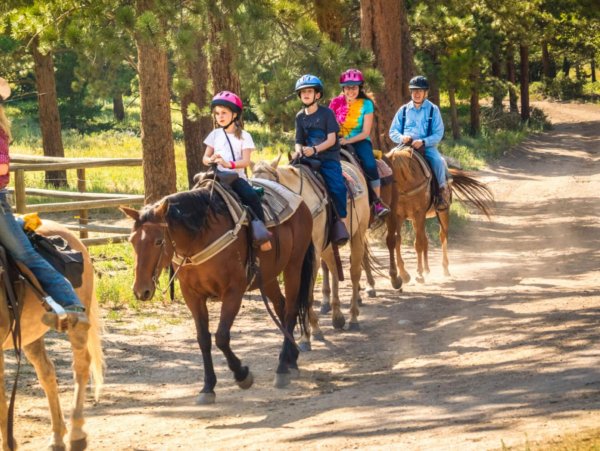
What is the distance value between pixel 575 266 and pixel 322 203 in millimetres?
6303

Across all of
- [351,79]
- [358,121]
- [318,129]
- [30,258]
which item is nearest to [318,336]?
[318,129]

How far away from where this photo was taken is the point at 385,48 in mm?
19969

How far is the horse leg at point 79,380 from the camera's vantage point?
7757 millimetres

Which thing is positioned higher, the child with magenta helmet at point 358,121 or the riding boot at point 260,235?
the child with magenta helmet at point 358,121

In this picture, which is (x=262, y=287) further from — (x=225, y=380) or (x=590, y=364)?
(x=590, y=364)

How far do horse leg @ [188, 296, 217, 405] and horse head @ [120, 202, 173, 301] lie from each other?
85cm

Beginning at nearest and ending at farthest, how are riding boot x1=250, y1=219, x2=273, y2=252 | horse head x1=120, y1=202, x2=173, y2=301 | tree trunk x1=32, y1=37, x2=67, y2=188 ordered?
1. horse head x1=120, y1=202, x2=173, y2=301
2. riding boot x1=250, y1=219, x2=273, y2=252
3. tree trunk x1=32, y1=37, x2=67, y2=188

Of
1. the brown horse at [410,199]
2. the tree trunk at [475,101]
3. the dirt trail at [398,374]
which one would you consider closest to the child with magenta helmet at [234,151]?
the dirt trail at [398,374]

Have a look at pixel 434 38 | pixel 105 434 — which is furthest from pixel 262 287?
pixel 434 38

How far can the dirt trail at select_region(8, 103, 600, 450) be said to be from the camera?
7.47m

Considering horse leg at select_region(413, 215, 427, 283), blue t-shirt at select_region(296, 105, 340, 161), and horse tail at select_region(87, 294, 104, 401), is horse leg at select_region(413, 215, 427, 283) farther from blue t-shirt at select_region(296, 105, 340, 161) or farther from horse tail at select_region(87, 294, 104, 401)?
horse tail at select_region(87, 294, 104, 401)

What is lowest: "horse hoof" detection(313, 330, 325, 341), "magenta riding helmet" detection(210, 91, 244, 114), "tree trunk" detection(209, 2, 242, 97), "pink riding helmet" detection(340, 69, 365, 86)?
"horse hoof" detection(313, 330, 325, 341)

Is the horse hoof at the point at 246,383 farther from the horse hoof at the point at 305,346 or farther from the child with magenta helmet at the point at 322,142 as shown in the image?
the child with magenta helmet at the point at 322,142

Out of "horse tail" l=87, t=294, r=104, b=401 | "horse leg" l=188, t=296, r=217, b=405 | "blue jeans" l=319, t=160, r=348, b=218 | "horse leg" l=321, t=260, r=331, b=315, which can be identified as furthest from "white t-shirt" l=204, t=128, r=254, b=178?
"horse leg" l=321, t=260, r=331, b=315
